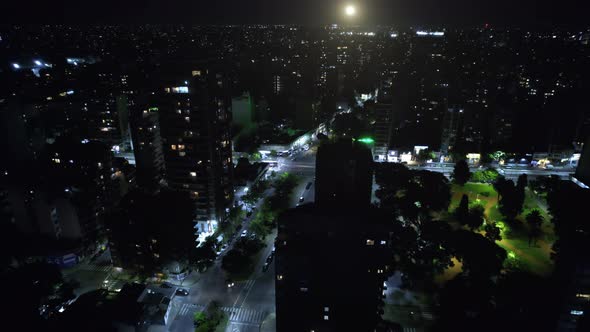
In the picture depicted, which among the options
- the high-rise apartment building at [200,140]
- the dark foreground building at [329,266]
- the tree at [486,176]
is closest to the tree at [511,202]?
the tree at [486,176]

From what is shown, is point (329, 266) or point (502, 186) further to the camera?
point (502, 186)

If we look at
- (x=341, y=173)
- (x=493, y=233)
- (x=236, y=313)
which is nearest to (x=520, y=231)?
(x=493, y=233)

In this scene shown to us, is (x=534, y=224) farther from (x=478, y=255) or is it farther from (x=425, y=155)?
(x=425, y=155)

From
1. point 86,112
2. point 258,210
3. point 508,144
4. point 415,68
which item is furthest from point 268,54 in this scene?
point 258,210

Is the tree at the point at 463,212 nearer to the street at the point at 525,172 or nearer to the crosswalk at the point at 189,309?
the street at the point at 525,172

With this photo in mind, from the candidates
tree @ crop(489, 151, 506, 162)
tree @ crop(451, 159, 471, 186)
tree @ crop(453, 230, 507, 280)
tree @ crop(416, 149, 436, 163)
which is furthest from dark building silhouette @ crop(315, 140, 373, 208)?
tree @ crop(489, 151, 506, 162)
